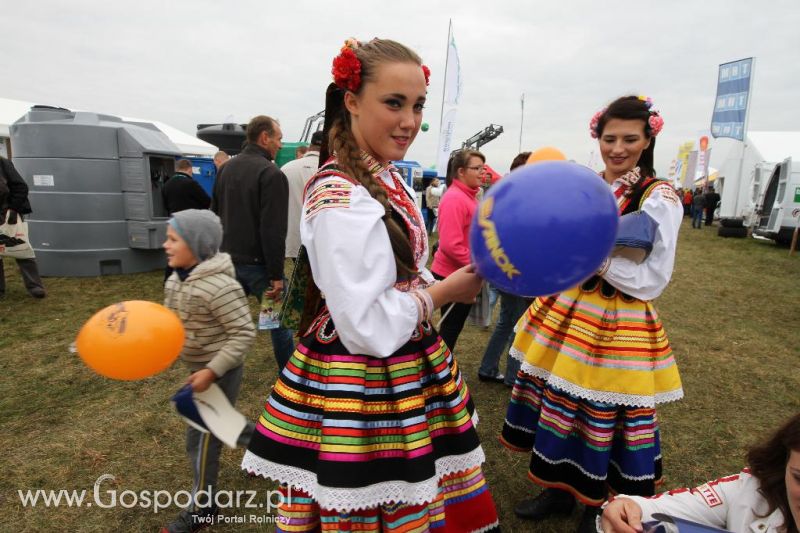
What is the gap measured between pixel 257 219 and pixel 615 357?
104 inches

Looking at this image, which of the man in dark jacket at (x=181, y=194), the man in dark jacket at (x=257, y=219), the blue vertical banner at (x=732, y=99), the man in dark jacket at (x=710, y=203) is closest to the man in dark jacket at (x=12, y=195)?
the man in dark jacket at (x=181, y=194)

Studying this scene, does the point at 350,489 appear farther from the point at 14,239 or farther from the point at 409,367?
the point at 14,239

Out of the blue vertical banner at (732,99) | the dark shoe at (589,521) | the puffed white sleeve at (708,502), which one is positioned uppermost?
the blue vertical banner at (732,99)

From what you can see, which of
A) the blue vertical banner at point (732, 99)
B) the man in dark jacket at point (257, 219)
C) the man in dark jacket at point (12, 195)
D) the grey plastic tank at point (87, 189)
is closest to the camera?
the man in dark jacket at point (257, 219)

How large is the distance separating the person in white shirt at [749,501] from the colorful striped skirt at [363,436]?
0.49m

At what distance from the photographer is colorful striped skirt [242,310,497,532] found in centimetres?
125

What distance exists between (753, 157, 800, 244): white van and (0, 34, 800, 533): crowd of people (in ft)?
47.5

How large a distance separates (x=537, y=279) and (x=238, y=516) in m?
2.24

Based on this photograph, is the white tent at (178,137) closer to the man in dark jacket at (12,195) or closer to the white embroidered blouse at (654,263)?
the man in dark jacket at (12,195)

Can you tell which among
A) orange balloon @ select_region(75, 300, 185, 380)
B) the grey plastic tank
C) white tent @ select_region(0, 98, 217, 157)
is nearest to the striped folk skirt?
orange balloon @ select_region(75, 300, 185, 380)

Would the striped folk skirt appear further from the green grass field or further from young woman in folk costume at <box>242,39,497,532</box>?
young woman in folk costume at <box>242,39,497,532</box>

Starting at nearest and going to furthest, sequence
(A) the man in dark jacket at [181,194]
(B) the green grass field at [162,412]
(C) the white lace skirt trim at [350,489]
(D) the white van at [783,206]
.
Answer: (C) the white lace skirt trim at [350,489], (B) the green grass field at [162,412], (A) the man in dark jacket at [181,194], (D) the white van at [783,206]

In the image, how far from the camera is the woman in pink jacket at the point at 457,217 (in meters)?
3.49

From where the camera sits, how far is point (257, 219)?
11.5 ft
